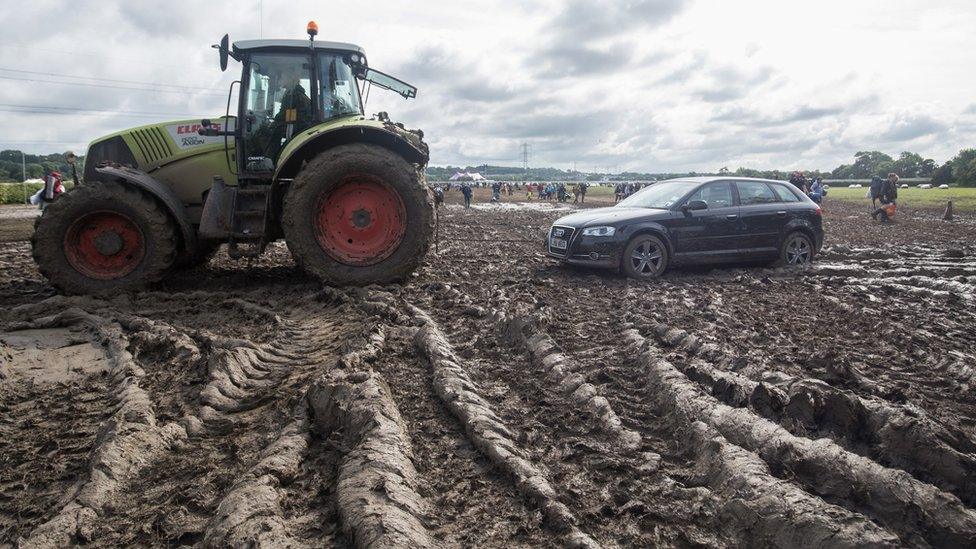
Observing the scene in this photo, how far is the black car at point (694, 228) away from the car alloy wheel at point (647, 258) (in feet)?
0.05

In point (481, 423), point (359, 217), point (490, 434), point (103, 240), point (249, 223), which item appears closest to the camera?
point (490, 434)

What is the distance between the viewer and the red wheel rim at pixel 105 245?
7160mm

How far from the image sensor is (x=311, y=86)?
7.67 meters

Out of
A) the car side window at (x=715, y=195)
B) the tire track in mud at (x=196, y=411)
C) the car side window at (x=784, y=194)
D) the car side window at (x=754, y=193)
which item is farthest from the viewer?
the car side window at (x=784, y=194)

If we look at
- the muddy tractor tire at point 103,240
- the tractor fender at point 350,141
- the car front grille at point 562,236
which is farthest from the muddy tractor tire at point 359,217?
the car front grille at point 562,236

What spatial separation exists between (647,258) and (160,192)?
6.33 meters

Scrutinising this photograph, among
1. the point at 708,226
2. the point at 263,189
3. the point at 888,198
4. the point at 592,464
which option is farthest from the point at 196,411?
the point at 888,198

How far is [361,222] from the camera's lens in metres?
7.48

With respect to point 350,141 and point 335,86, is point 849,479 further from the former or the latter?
point 335,86

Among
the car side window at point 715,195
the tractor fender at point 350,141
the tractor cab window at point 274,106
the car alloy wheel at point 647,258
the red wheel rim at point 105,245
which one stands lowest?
the car alloy wheel at point 647,258

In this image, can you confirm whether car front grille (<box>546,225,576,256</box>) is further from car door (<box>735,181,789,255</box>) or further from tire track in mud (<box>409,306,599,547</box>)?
tire track in mud (<box>409,306,599,547</box>)

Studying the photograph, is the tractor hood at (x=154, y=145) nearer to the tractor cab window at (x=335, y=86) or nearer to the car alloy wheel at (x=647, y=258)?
the tractor cab window at (x=335, y=86)

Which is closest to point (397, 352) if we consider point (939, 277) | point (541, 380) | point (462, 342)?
point (462, 342)

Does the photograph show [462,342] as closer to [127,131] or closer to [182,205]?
[182,205]
